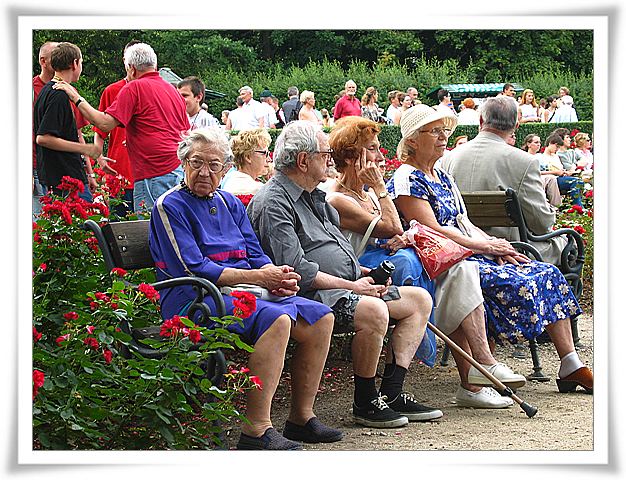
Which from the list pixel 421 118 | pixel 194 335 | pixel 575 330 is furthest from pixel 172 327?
pixel 575 330

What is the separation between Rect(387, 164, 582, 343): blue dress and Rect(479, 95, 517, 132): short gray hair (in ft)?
2.75

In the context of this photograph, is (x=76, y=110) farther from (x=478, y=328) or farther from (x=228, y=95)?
(x=228, y=95)

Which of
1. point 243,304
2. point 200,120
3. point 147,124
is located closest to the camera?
point 243,304

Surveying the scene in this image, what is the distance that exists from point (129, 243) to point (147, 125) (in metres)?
2.52

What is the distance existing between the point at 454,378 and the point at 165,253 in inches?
95.1

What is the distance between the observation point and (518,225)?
A: 20.9 ft

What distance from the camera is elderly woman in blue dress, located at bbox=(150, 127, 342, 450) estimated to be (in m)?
4.40

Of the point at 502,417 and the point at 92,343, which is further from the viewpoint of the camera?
the point at 502,417

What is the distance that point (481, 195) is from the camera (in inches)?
248

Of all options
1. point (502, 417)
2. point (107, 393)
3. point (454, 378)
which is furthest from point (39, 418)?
point (454, 378)

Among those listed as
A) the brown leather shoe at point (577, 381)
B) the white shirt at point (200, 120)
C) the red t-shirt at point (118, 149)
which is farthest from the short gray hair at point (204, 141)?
Answer: the white shirt at point (200, 120)

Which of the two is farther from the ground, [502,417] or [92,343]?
[92,343]

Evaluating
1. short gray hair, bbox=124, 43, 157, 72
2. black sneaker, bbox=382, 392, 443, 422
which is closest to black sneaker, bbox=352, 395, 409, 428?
black sneaker, bbox=382, 392, 443, 422

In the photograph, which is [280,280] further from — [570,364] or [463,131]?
[463,131]
